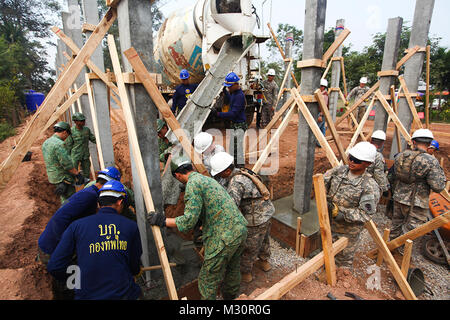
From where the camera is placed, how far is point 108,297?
208 cm

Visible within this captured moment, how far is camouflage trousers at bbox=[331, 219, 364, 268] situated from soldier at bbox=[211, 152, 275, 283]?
0.99m

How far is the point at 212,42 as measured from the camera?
5.79 meters

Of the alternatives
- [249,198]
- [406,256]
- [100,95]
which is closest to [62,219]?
[249,198]

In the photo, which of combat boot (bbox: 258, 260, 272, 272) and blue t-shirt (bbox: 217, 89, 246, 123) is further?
blue t-shirt (bbox: 217, 89, 246, 123)

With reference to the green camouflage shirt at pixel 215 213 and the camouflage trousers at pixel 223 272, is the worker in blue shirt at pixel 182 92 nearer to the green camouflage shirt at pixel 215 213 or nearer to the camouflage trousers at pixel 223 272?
the green camouflage shirt at pixel 215 213

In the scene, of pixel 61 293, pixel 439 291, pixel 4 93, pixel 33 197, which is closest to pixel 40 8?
pixel 4 93

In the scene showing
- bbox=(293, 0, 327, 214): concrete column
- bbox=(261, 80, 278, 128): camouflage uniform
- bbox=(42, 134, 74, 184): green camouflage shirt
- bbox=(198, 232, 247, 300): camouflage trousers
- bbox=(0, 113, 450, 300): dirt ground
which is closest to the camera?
bbox=(0, 113, 450, 300): dirt ground

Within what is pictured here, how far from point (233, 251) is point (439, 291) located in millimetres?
3385

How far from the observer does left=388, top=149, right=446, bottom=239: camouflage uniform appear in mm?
3715

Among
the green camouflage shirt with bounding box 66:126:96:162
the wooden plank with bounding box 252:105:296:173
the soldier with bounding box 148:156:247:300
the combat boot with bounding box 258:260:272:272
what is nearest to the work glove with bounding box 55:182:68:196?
the green camouflage shirt with bounding box 66:126:96:162

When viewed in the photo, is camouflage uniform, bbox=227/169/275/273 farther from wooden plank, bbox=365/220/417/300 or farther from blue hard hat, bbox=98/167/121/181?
blue hard hat, bbox=98/167/121/181

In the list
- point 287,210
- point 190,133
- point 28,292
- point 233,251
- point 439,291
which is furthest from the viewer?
point 190,133

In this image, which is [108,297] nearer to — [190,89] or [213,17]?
[190,89]

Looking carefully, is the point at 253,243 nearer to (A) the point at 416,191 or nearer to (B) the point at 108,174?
(B) the point at 108,174
